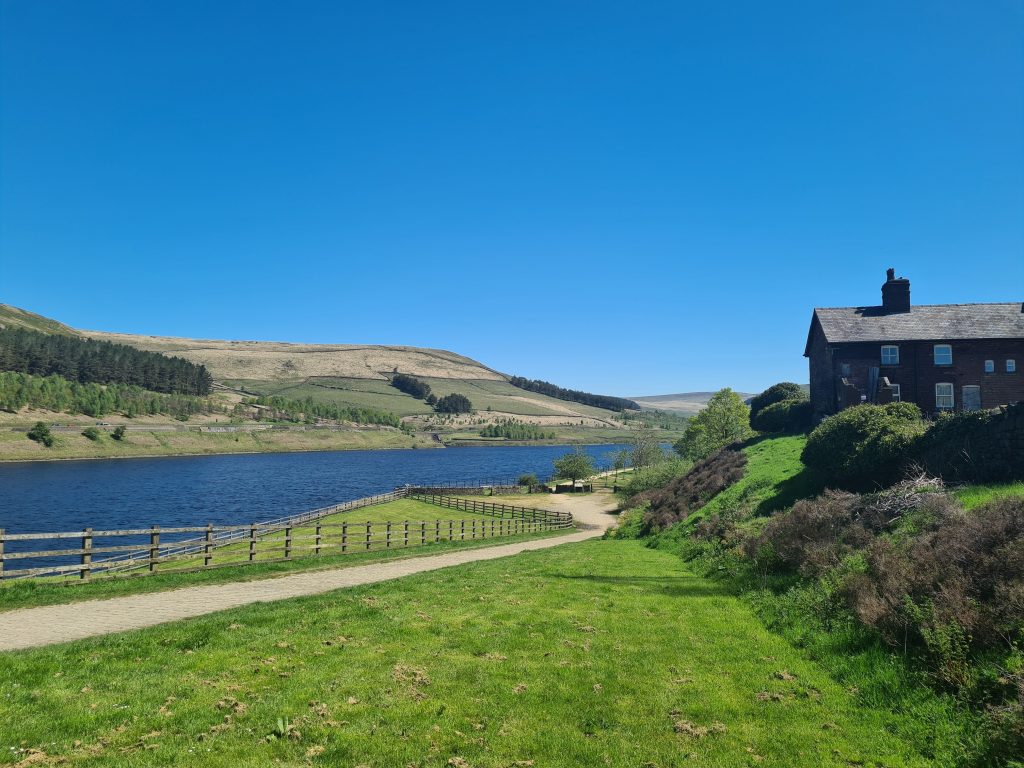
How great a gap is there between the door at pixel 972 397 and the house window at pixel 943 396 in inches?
33.8

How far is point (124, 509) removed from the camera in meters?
67.1

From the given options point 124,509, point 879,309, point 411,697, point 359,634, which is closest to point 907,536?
point 411,697

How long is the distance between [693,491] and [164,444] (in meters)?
153

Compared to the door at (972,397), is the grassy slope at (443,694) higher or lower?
lower

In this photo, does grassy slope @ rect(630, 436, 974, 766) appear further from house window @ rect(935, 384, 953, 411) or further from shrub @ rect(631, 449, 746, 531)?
house window @ rect(935, 384, 953, 411)

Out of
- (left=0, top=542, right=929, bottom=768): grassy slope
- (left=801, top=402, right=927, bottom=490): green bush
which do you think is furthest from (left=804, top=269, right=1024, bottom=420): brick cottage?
(left=0, top=542, right=929, bottom=768): grassy slope

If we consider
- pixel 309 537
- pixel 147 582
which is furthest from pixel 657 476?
pixel 147 582

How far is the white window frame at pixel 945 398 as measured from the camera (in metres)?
40.7

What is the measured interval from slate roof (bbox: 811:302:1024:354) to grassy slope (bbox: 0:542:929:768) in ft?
124

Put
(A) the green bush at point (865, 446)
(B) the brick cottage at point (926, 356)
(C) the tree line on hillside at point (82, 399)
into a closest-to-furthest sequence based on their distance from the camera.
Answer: (A) the green bush at point (865, 446), (B) the brick cottage at point (926, 356), (C) the tree line on hillside at point (82, 399)

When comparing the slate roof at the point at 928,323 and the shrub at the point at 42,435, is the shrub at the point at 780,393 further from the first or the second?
the shrub at the point at 42,435

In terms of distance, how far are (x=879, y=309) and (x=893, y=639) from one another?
4467 centimetres

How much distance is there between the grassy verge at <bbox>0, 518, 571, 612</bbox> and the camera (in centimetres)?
1597

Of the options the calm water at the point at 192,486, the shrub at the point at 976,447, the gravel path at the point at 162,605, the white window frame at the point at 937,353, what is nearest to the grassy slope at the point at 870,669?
the shrub at the point at 976,447
